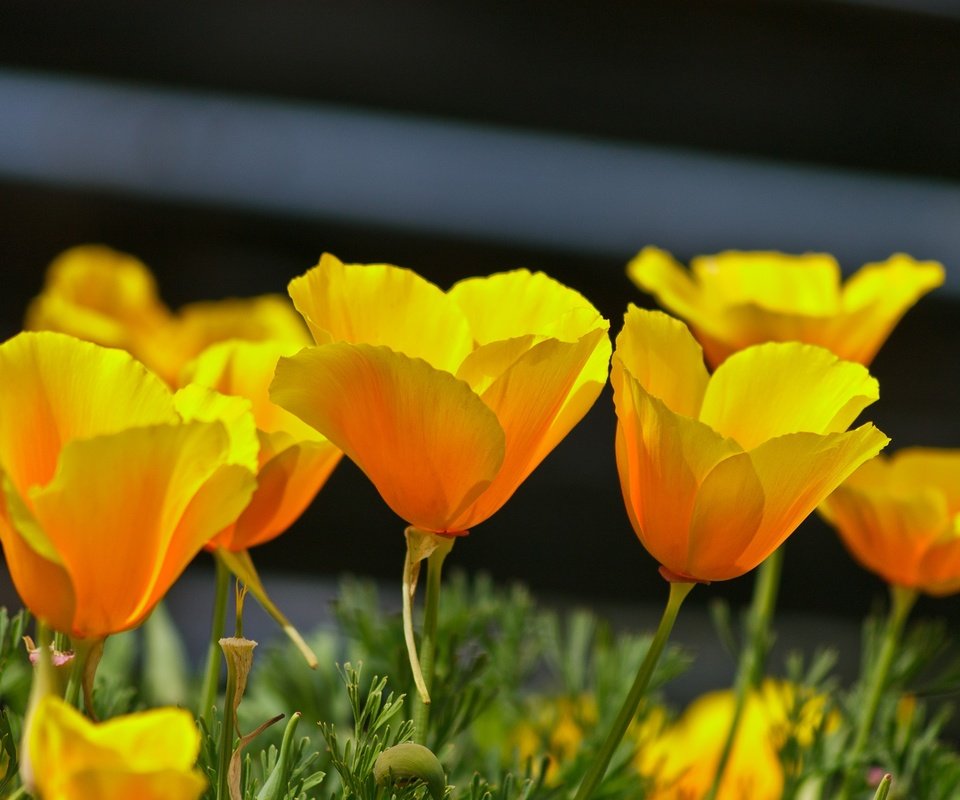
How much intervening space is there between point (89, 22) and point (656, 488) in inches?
45.2

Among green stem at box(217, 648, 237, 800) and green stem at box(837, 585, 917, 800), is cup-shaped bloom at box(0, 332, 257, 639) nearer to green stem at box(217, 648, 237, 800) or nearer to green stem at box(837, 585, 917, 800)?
green stem at box(217, 648, 237, 800)

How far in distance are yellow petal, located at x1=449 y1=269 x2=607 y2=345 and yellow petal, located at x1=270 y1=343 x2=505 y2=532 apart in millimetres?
45

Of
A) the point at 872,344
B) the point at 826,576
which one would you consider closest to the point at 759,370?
the point at 872,344

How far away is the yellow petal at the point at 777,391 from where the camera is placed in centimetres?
31

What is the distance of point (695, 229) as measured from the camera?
145cm

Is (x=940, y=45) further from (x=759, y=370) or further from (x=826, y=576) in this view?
(x=759, y=370)

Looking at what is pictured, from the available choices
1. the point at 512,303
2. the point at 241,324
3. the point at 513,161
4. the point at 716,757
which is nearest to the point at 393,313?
the point at 512,303

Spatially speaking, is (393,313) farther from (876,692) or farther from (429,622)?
(876,692)

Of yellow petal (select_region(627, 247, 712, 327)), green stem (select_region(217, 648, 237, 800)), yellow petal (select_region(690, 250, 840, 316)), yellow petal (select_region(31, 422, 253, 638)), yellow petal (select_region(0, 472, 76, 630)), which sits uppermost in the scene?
yellow petal (select_region(690, 250, 840, 316))

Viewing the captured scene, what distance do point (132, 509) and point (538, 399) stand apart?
91mm

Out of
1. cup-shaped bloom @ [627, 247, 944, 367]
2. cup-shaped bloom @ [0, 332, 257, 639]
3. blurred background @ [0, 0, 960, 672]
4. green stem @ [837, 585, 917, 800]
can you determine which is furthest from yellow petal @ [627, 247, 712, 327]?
blurred background @ [0, 0, 960, 672]

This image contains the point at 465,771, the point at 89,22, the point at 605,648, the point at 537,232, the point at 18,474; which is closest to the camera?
the point at 18,474

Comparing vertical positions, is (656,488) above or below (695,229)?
below

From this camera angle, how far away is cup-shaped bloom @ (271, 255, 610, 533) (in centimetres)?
28
